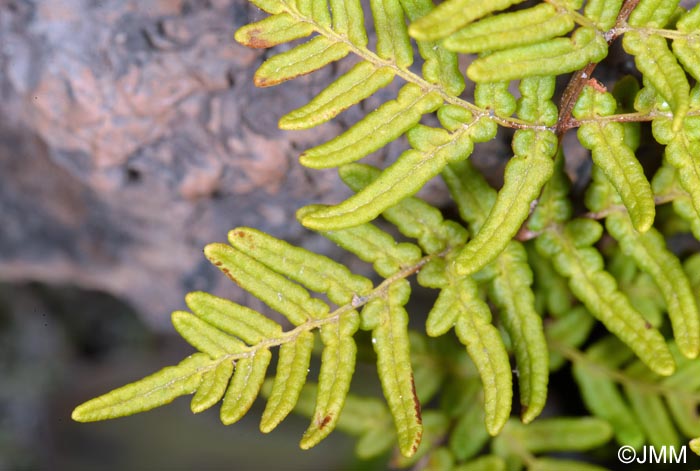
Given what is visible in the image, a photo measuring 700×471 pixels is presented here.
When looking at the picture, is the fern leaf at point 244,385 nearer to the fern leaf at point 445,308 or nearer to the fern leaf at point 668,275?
the fern leaf at point 445,308

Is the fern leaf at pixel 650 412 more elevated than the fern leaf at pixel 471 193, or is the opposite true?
the fern leaf at pixel 471 193

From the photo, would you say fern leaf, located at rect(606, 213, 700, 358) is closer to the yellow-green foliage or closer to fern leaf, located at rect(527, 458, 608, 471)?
the yellow-green foliage

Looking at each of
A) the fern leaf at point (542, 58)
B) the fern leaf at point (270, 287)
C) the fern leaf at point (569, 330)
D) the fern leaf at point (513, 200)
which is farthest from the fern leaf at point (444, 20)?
the fern leaf at point (569, 330)

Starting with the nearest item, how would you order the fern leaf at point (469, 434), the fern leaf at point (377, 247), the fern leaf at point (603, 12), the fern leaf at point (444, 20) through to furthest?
the fern leaf at point (444, 20) < the fern leaf at point (603, 12) < the fern leaf at point (377, 247) < the fern leaf at point (469, 434)

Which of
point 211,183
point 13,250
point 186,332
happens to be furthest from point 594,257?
point 13,250

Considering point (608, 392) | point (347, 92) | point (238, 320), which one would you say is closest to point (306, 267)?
point (238, 320)

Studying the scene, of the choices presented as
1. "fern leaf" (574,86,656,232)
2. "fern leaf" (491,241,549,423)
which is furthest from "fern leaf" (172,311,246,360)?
"fern leaf" (574,86,656,232)
